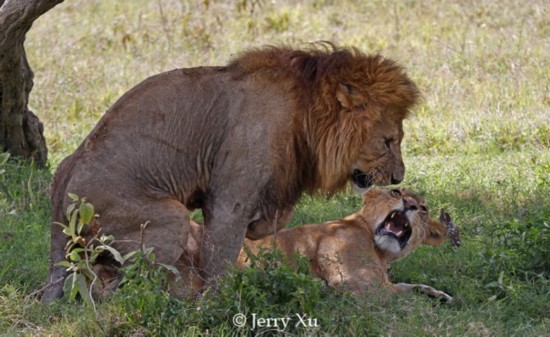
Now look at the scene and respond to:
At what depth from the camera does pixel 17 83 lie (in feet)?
20.9

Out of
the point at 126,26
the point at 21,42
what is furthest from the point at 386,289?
the point at 126,26

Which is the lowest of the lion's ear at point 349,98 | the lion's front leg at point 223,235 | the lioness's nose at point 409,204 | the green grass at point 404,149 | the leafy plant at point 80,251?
the green grass at point 404,149

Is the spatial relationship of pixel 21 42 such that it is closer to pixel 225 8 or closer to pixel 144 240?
pixel 144 240

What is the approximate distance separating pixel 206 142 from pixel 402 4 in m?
7.37

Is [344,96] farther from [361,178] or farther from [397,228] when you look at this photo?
[397,228]

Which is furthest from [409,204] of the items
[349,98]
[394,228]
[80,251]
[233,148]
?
[80,251]

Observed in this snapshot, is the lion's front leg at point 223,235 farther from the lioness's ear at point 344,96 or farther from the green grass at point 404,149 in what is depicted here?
the lioness's ear at point 344,96

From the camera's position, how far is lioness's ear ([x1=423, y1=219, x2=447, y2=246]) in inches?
206

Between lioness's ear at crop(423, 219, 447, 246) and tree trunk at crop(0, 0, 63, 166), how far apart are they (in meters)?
2.16

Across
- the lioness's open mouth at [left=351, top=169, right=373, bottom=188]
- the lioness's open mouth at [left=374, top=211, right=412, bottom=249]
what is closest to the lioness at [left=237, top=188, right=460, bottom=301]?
the lioness's open mouth at [left=374, top=211, right=412, bottom=249]

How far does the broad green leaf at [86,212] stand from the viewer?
4152 mm

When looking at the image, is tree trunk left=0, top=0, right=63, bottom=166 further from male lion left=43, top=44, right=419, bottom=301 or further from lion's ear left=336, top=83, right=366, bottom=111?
lion's ear left=336, top=83, right=366, bottom=111

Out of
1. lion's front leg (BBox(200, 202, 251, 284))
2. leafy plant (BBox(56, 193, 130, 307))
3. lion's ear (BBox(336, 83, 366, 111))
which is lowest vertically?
lion's front leg (BBox(200, 202, 251, 284))

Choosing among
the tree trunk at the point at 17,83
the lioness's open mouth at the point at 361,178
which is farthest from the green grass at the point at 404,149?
the lioness's open mouth at the point at 361,178
